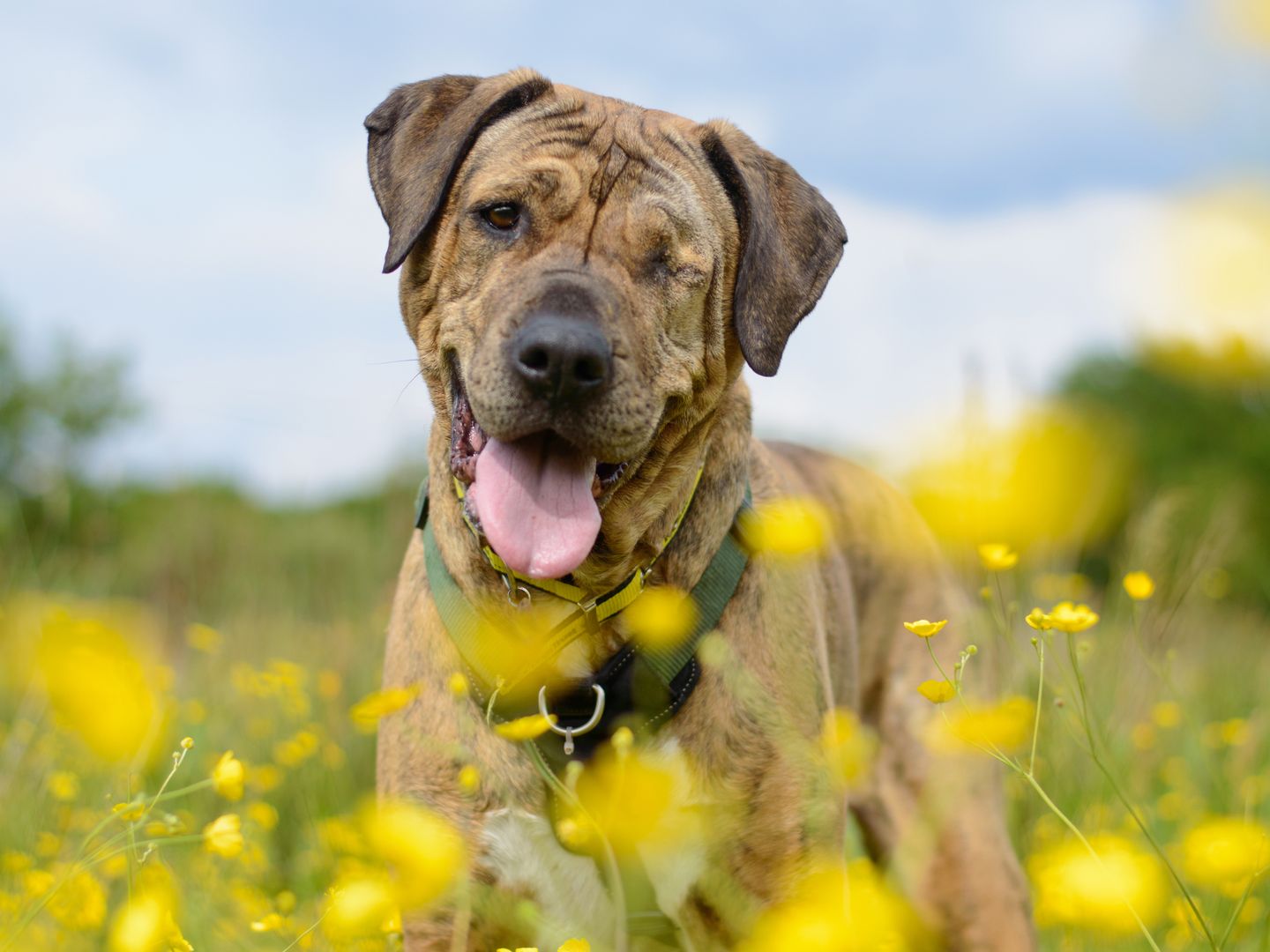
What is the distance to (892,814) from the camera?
158 inches

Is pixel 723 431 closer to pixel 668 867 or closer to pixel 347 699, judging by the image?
pixel 668 867

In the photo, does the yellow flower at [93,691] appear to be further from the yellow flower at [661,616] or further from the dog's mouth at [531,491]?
the yellow flower at [661,616]

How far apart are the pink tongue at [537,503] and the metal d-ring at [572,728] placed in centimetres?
30

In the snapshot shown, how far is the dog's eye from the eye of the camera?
2.98 meters

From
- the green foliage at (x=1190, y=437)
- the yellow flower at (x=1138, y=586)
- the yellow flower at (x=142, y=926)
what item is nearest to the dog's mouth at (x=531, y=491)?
the yellow flower at (x=142, y=926)

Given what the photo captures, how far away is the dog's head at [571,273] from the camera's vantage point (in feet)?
8.94

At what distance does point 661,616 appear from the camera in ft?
8.41

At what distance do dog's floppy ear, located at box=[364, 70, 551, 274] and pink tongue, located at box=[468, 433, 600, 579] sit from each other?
59 centimetres

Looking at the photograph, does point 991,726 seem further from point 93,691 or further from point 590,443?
point 93,691

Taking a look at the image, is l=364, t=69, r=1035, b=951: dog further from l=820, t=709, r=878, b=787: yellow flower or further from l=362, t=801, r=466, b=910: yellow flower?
l=362, t=801, r=466, b=910: yellow flower

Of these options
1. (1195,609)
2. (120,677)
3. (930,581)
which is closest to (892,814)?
(930,581)

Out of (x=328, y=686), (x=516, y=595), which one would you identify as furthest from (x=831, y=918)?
(x=328, y=686)

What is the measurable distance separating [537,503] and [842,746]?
868 mm

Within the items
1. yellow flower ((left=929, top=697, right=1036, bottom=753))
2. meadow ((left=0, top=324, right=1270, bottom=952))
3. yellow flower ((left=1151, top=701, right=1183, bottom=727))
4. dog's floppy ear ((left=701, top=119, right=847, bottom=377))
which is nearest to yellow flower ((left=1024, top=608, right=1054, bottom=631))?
meadow ((left=0, top=324, right=1270, bottom=952))
